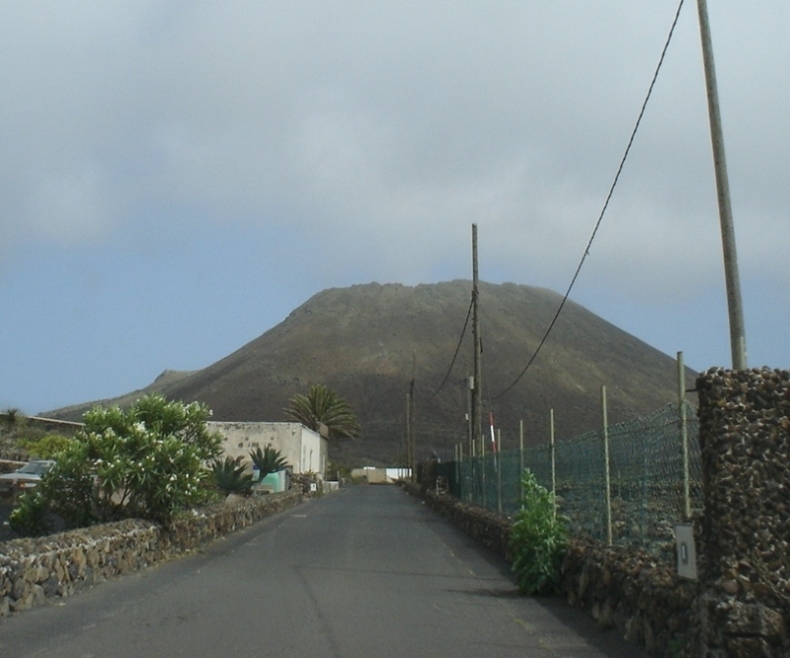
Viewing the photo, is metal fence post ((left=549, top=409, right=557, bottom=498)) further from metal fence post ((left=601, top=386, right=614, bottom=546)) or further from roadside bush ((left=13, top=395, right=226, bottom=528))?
roadside bush ((left=13, top=395, right=226, bottom=528))

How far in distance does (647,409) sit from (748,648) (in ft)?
371

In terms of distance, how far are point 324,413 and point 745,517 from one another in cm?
8122

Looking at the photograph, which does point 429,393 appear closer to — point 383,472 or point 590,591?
Answer: point 383,472

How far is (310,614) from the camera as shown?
37.4ft

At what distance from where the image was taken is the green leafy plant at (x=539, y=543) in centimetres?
1345

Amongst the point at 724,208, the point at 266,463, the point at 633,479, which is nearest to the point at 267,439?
the point at 266,463

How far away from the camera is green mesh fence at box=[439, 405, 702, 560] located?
997 centimetres

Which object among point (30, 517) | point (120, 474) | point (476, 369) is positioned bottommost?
point (30, 517)

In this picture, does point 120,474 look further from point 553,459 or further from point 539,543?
point 539,543

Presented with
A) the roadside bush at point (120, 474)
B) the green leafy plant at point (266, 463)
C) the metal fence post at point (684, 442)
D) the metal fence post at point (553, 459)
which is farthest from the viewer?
the green leafy plant at point (266, 463)

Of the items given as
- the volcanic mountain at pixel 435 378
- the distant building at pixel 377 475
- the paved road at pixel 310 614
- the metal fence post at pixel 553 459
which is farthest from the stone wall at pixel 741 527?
the distant building at pixel 377 475

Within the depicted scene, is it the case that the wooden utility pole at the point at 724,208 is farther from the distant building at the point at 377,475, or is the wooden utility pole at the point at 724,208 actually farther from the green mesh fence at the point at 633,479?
the distant building at the point at 377,475

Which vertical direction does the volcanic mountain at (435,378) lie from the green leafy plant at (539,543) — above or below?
above

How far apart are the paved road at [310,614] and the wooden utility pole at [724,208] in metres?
3.05
